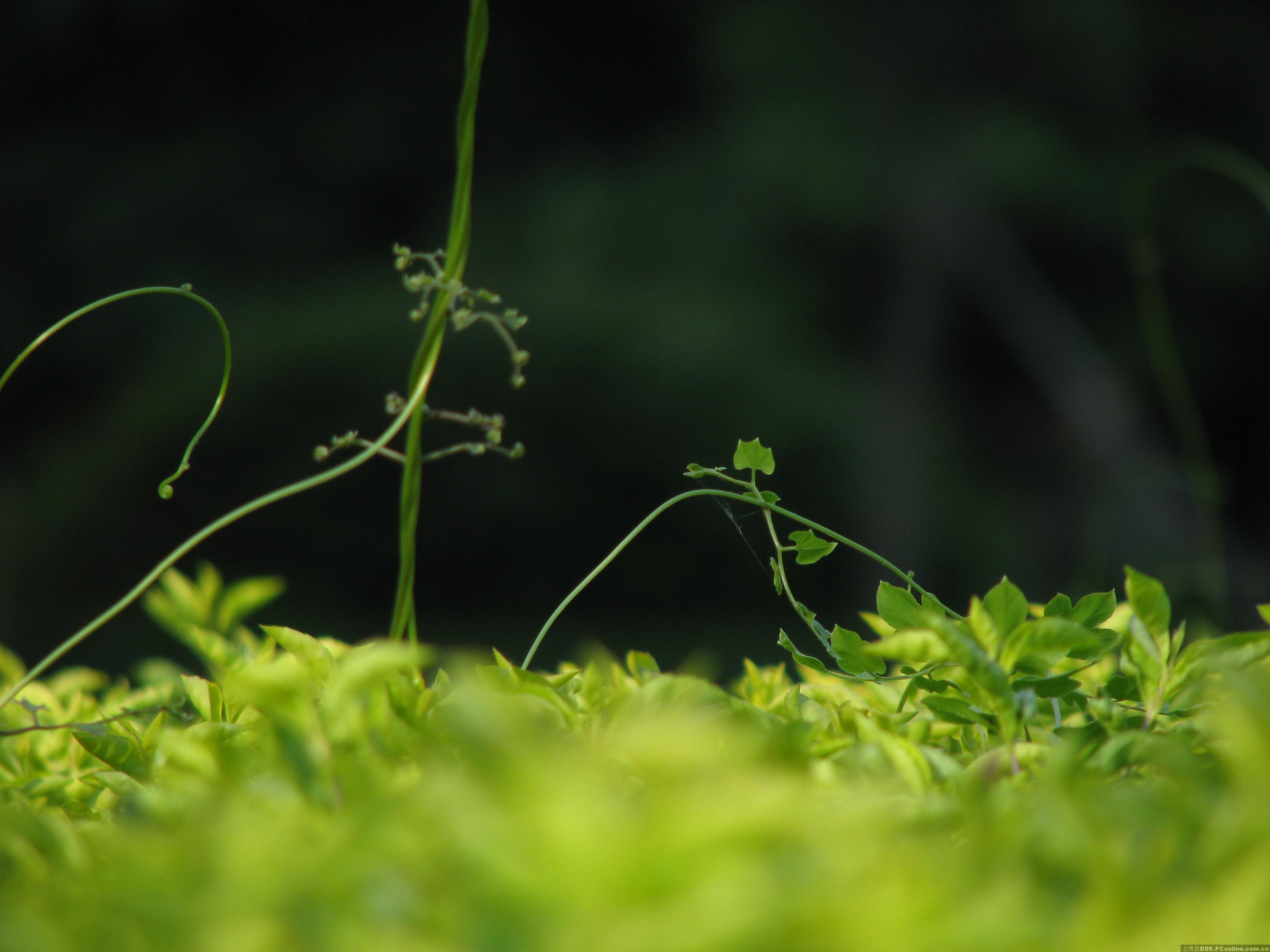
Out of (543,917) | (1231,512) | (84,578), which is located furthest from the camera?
(1231,512)

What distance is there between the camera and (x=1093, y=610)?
1.21 feet

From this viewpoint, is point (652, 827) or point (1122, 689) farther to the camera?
point (1122, 689)

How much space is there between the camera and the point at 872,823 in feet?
0.70

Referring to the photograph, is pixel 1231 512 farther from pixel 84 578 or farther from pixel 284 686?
pixel 284 686

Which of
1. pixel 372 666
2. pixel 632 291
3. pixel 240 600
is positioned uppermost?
pixel 372 666

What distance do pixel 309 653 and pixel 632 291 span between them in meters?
4.01

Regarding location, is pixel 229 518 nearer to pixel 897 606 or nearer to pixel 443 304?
pixel 443 304

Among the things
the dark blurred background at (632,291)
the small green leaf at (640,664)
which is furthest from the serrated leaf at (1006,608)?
the dark blurred background at (632,291)

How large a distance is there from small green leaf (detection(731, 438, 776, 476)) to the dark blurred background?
A: 3.35 m

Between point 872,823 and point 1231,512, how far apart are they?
549 cm

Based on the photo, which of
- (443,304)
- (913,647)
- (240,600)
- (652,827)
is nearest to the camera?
(652,827)

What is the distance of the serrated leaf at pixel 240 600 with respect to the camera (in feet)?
1.88

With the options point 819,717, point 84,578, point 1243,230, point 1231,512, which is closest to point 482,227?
point 84,578

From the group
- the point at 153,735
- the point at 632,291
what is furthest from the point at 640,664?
the point at 632,291
